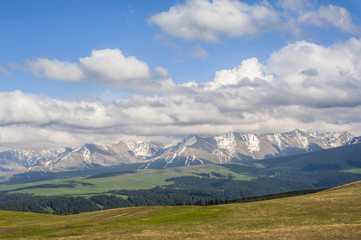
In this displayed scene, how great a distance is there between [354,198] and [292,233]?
39.7 metres

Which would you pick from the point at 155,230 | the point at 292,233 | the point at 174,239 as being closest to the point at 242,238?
the point at 292,233

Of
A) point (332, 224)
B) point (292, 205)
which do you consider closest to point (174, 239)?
point (332, 224)

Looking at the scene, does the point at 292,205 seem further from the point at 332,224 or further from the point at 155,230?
the point at 155,230

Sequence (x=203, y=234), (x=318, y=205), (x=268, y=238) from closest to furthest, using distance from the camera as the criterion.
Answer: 1. (x=268, y=238)
2. (x=203, y=234)
3. (x=318, y=205)

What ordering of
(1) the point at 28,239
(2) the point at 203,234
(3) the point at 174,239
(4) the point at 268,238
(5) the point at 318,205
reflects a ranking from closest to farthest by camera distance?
1. (4) the point at 268,238
2. (3) the point at 174,239
3. (2) the point at 203,234
4. (1) the point at 28,239
5. (5) the point at 318,205

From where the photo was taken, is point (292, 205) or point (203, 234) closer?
point (203, 234)

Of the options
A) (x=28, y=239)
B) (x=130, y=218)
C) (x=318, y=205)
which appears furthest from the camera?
(x=130, y=218)

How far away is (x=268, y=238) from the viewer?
180ft

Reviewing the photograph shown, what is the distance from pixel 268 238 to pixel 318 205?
36830 mm

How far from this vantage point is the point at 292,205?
91188 millimetres

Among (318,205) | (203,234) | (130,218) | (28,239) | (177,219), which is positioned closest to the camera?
(203,234)

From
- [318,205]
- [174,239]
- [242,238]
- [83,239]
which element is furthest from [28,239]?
[318,205]

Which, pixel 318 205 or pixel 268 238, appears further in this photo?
pixel 318 205

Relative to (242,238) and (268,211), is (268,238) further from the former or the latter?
(268,211)
